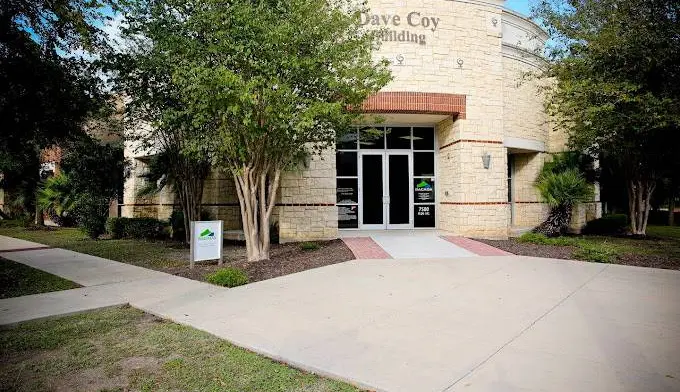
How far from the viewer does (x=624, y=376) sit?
3.50 meters

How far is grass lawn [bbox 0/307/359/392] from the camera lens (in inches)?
140

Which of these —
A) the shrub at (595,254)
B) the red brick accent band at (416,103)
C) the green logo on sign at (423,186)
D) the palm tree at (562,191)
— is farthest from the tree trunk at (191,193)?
the palm tree at (562,191)

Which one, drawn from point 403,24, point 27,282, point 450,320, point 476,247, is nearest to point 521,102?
point 403,24

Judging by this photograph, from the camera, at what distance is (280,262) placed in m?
9.52

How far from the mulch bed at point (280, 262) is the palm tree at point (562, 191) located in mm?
7791

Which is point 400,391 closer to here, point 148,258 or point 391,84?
point 148,258

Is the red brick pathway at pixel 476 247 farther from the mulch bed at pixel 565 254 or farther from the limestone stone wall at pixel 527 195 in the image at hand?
the limestone stone wall at pixel 527 195

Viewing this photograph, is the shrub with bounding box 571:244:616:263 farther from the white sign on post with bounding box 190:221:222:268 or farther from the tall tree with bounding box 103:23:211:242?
the tall tree with bounding box 103:23:211:242

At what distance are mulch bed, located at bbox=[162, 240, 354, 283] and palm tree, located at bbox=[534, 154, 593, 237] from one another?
7791 millimetres

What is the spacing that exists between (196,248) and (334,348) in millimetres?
5788

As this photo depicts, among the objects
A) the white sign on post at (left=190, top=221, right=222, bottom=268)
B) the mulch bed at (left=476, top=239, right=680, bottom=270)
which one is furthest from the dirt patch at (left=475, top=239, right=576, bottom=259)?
the white sign on post at (left=190, top=221, right=222, bottom=268)

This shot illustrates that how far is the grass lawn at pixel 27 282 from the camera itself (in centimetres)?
712

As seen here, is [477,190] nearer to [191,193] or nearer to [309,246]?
[309,246]

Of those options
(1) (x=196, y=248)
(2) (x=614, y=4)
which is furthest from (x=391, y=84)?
(1) (x=196, y=248)
